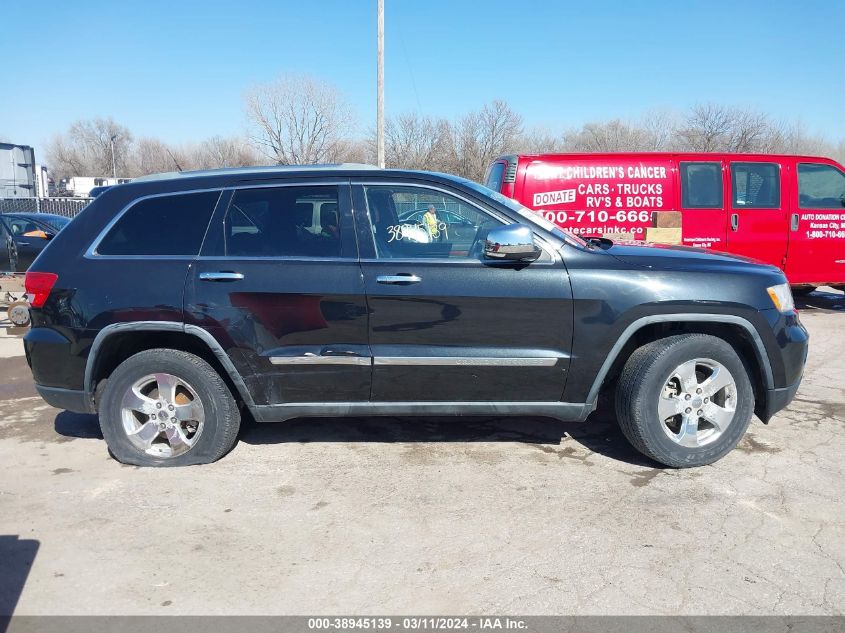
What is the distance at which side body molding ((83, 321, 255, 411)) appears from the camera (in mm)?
3938

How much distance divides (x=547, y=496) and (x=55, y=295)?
3218 mm

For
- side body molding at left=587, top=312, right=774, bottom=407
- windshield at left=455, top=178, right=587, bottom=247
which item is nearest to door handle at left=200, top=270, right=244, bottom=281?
windshield at left=455, top=178, right=587, bottom=247

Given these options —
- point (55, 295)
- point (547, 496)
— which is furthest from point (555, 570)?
point (55, 295)

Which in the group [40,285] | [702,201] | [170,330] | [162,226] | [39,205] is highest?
[39,205]

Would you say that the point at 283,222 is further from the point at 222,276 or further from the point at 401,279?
the point at 401,279

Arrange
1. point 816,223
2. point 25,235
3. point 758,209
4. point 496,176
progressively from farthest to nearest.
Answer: point 25,235 < point 816,223 < point 758,209 < point 496,176

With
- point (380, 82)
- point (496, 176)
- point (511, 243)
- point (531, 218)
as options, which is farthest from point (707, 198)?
point (380, 82)

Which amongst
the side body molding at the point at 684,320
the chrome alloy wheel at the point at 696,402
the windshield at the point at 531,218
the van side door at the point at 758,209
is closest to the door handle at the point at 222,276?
the windshield at the point at 531,218

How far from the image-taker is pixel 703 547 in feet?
10.4

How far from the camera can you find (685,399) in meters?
3.99

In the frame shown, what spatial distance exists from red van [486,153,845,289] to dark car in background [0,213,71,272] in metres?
7.71

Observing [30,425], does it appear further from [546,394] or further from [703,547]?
[703,547]

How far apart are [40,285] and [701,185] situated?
7.54m
